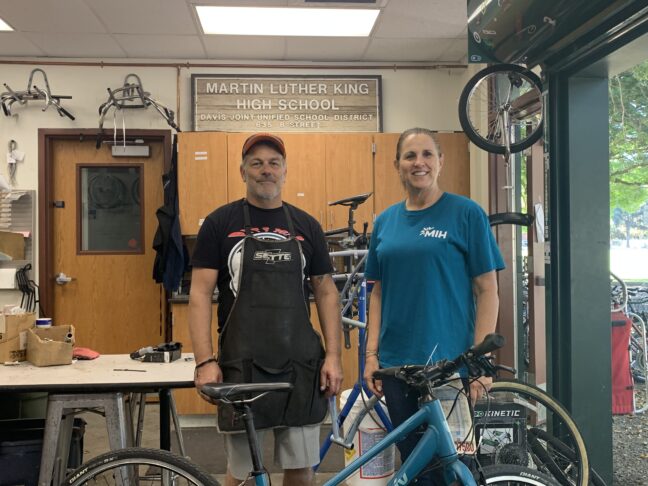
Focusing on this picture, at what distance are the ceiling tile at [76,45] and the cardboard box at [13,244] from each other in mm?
1463

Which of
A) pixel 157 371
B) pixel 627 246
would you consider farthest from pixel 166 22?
pixel 627 246

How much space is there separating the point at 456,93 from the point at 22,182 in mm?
3636

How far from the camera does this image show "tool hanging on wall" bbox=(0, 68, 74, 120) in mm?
4508

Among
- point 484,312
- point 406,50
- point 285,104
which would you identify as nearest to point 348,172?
point 285,104

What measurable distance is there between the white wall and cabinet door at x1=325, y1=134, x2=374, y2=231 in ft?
1.67

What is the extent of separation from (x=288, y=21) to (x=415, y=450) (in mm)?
3263

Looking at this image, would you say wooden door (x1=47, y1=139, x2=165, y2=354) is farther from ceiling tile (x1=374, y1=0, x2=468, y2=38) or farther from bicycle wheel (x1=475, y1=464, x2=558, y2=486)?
bicycle wheel (x1=475, y1=464, x2=558, y2=486)

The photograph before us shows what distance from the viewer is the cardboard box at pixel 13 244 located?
4441 millimetres

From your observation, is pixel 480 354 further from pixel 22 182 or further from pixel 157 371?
pixel 22 182

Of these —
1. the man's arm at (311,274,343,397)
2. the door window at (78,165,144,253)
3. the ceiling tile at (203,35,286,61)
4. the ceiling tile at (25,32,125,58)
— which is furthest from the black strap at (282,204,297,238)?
the door window at (78,165,144,253)

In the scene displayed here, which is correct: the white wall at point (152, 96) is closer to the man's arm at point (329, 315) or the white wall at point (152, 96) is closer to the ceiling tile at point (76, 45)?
the ceiling tile at point (76, 45)

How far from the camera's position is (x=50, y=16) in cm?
396

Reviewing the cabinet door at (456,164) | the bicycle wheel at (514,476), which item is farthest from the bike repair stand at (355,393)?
the cabinet door at (456,164)

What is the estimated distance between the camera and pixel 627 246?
2.86 meters
